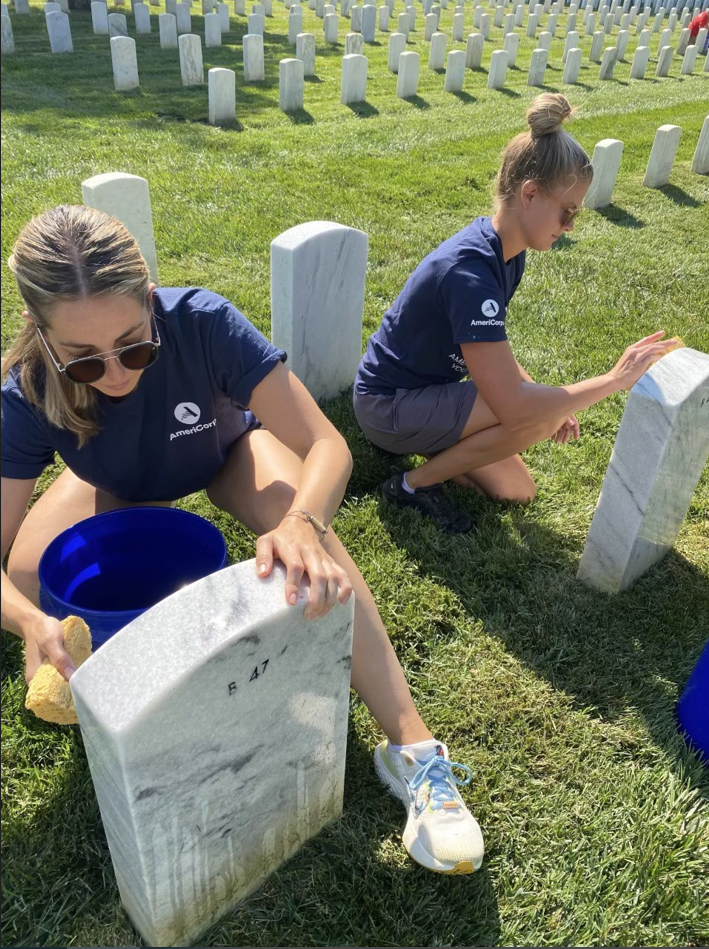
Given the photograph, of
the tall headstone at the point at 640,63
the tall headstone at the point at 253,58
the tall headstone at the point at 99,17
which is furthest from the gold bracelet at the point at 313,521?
the tall headstone at the point at 640,63

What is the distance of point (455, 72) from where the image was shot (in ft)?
34.5

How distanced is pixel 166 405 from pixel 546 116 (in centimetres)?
153

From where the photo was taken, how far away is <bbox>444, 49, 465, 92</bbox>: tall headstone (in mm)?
10406

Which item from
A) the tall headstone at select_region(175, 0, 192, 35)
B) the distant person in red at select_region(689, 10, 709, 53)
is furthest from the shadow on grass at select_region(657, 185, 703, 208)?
the distant person in red at select_region(689, 10, 709, 53)

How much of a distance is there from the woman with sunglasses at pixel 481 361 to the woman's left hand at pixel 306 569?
1303 mm

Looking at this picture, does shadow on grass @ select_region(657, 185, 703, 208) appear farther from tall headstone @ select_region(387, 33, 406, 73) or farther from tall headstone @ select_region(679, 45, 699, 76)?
tall headstone @ select_region(679, 45, 699, 76)

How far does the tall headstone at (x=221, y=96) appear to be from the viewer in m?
7.77

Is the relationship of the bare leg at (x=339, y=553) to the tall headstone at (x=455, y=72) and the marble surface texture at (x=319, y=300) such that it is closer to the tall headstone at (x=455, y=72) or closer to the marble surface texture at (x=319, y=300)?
the marble surface texture at (x=319, y=300)

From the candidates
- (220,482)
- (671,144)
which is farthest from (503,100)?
(220,482)

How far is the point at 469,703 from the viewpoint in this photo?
219cm

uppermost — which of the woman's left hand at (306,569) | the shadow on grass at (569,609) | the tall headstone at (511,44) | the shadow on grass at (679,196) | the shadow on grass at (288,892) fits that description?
the woman's left hand at (306,569)

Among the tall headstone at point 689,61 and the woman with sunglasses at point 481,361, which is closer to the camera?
the woman with sunglasses at point 481,361

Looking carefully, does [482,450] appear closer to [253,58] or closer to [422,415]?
[422,415]

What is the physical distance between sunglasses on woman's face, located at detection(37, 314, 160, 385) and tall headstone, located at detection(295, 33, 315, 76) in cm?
1028
